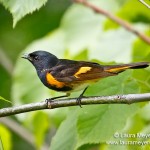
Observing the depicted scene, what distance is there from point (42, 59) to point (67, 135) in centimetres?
83

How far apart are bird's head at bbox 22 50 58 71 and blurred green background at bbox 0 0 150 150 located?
0.21m

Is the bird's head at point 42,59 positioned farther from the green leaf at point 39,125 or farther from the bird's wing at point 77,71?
the green leaf at point 39,125

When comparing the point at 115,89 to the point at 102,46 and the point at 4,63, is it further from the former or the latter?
the point at 4,63

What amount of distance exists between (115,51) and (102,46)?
12 centimetres

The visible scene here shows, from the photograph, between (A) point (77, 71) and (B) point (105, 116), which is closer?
(B) point (105, 116)

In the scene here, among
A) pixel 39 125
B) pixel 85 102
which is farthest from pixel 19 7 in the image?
pixel 39 125

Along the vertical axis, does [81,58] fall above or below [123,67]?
above

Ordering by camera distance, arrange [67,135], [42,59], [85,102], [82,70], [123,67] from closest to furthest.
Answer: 1. [85,102]
2. [123,67]
3. [67,135]
4. [82,70]
5. [42,59]

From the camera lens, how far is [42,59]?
4.08 meters

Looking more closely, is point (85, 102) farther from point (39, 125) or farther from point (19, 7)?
point (39, 125)

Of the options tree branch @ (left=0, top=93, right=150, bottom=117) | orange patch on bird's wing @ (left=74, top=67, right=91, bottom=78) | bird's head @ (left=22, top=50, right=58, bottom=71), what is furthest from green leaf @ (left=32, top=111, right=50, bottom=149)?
tree branch @ (left=0, top=93, right=150, bottom=117)

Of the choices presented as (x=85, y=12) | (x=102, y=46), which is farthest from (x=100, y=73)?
(x=85, y=12)

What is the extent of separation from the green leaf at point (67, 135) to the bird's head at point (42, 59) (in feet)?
2.13

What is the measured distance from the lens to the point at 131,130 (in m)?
3.88
